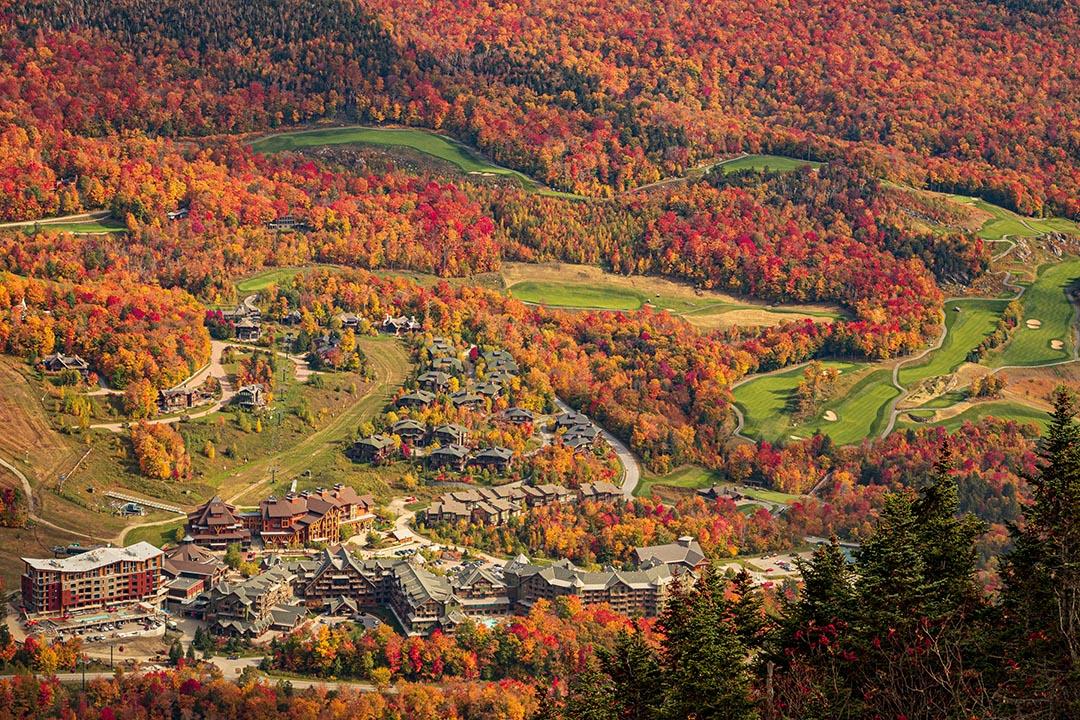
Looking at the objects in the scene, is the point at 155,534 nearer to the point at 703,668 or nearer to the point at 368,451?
the point at 368,451

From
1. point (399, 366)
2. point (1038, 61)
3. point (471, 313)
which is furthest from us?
point (1038, 61)

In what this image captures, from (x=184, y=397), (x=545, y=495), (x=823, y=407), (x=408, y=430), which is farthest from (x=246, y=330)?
(x=823, y=407)

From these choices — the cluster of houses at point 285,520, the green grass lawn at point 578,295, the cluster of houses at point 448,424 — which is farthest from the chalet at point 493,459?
the green grass lawn at point 578,295

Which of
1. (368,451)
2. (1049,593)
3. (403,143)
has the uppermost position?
(1049,593)

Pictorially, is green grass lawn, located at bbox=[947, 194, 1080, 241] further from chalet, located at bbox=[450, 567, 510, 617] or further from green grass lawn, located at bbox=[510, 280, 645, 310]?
chalet, located at bbox=[450, 567, 510, 617]

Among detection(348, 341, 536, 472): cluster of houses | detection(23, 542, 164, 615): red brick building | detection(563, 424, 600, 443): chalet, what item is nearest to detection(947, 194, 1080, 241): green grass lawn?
detection(348, 341, 536, 472): cluster of houses

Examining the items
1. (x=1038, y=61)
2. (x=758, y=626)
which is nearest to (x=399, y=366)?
(x=758, y=626)

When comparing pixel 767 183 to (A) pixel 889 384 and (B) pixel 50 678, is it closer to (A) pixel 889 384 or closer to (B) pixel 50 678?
(A) pixel 889 384
